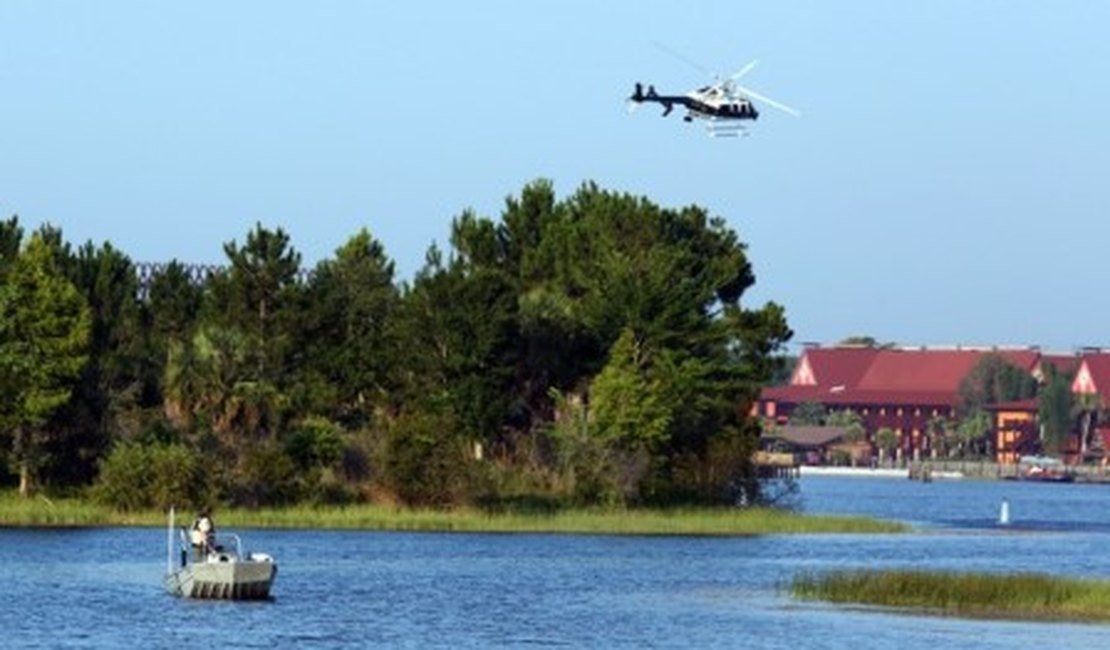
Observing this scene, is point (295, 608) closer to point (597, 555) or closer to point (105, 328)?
point (597, 555)

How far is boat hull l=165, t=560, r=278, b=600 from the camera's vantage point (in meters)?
72.6

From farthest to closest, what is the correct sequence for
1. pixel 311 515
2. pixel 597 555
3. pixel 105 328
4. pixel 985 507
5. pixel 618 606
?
pixel 985 507 → pixel 105 328 → pixel 311 515 → pixel 597 555 → pixel 618 606

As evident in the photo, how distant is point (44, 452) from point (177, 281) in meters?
18.3

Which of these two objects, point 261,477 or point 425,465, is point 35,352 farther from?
point 425,465

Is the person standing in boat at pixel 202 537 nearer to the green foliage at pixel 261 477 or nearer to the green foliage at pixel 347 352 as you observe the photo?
the green foliage at pixel 261 477

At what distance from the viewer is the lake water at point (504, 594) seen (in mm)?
65812

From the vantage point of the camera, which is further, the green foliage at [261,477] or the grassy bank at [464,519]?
the green foliage at [261,477]

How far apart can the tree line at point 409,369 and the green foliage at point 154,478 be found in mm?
74

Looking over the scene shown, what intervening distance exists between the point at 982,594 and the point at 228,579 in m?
17.0

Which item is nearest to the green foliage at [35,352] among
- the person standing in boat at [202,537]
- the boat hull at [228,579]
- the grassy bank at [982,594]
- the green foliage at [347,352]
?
the green foliage at [347,352]

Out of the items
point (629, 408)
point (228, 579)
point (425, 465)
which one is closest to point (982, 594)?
point (228, 579)

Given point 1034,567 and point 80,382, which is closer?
point 1034,567

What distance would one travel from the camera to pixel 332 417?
117438mm

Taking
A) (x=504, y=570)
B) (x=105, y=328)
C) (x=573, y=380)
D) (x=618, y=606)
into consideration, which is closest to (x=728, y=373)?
(x=573, y=380)
